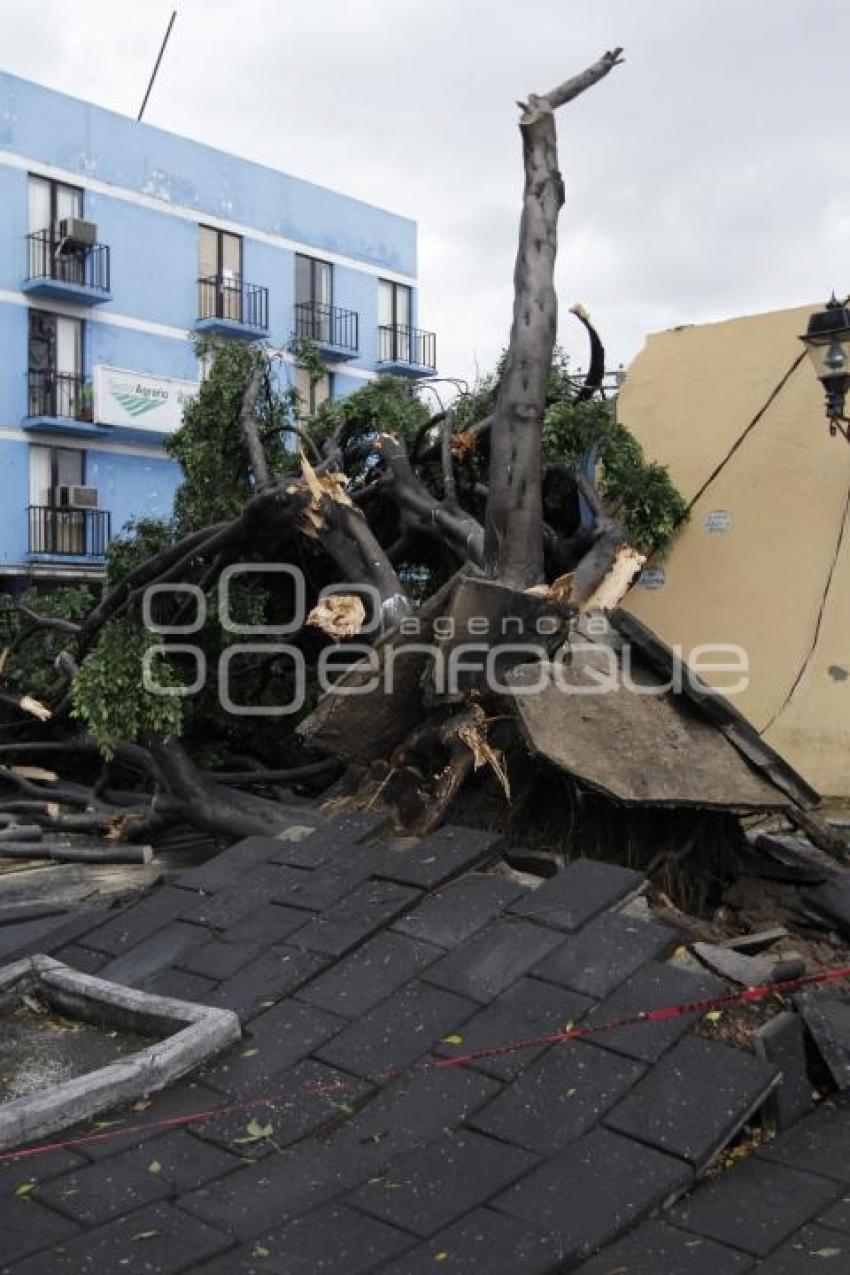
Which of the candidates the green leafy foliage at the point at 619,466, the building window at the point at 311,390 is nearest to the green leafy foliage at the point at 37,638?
the building window at the point at 311,390

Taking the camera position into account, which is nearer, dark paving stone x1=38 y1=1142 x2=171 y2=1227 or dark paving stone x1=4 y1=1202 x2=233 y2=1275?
dark paving stone x1=4 y1=1202 x2=233 y2=1275

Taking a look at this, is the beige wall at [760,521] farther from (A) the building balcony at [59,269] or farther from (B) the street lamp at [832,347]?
(A) the building balcony at [59,269]

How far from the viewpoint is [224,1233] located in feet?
9.41

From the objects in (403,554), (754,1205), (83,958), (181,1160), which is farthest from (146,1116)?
(403,554)

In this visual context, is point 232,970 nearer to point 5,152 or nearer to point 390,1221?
point 390,1221

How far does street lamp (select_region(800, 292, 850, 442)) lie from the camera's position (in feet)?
23.7

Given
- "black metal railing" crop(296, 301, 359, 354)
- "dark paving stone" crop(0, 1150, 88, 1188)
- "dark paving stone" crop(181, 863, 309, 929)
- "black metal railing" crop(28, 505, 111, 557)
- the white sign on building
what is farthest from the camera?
"black metal railing" crop(296, 301, 359, 354)

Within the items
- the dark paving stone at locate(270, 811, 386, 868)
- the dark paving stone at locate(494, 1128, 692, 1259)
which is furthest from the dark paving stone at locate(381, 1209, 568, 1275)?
the dark paving stone at locate(270, 811, 386, 868)

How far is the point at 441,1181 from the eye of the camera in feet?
10.1

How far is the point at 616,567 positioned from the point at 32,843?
15.8ft

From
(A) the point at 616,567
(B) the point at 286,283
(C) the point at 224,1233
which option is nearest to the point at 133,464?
(B) the point at 286,283

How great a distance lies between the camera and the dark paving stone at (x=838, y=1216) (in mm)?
2990

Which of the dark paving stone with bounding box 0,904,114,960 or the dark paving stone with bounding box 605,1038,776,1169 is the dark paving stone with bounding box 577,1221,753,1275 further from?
the dark paving stone with bounding box 0,904,114,960

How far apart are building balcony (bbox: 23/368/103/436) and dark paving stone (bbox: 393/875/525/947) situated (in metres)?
19.9
